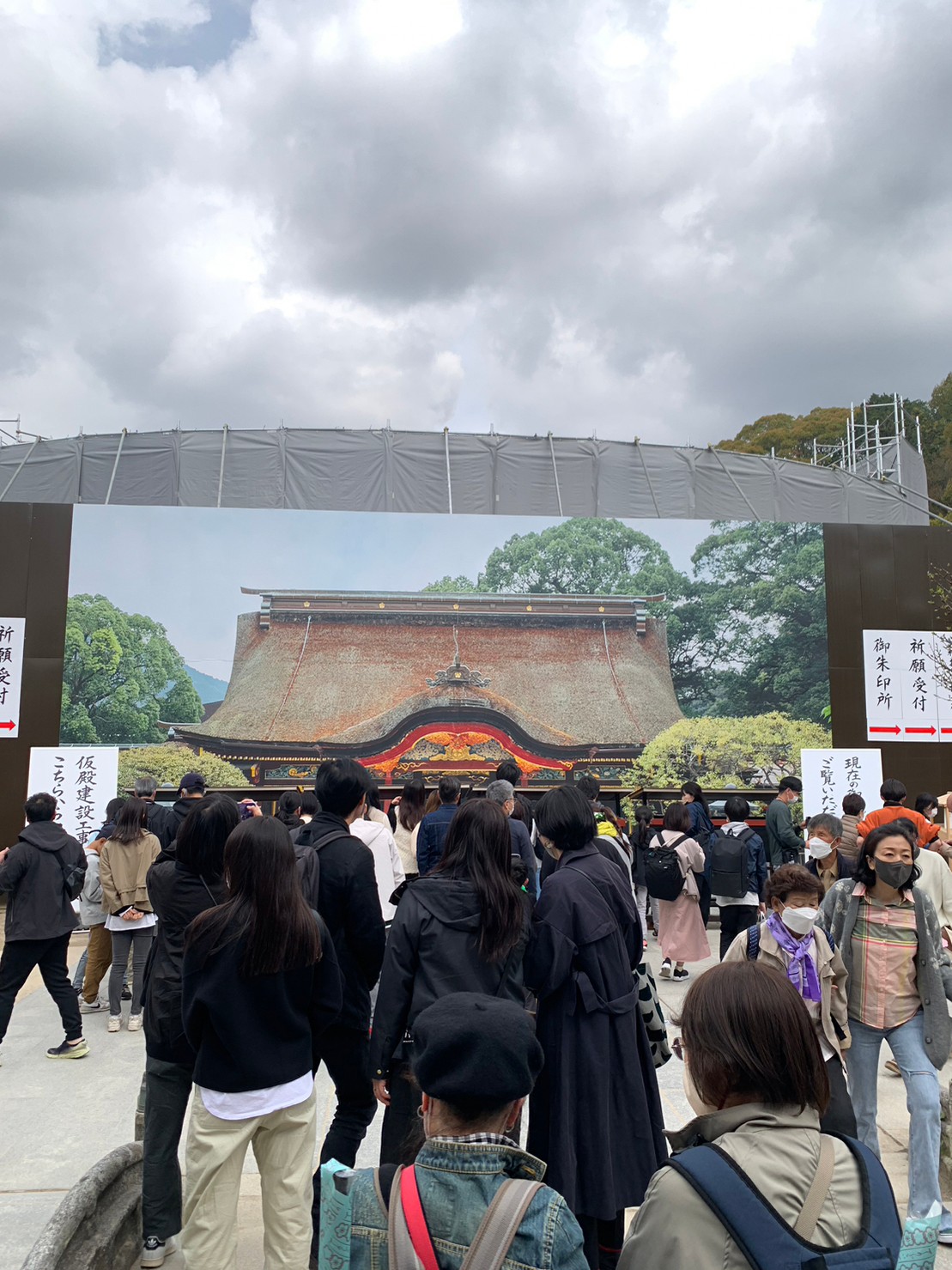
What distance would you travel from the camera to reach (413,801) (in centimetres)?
572

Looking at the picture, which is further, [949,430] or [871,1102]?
[949,430]

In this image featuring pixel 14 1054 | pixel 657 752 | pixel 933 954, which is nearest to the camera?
pixel 933 954

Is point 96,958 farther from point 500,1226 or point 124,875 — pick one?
point 500,1226

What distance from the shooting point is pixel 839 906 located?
10.9 feet

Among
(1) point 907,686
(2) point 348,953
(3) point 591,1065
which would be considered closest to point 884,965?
(3) point 591,1065

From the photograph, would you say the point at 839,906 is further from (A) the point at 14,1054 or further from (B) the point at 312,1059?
(A) the point at 14,1054

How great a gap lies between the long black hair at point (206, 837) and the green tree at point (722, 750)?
32.1 feet

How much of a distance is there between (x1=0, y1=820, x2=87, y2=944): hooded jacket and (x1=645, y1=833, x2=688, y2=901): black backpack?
373cm

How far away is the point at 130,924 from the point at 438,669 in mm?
7292

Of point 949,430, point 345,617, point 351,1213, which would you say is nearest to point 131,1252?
point 351,1213

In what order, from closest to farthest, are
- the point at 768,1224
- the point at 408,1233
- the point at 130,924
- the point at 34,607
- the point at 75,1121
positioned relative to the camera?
the point at 768,1224 → the point at 408,1233 → the point at 75,1121 → the point at 130,924 → the point at 34,607

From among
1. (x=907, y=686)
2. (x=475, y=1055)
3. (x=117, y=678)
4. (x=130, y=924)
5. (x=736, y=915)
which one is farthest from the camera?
(x=907, y=686)

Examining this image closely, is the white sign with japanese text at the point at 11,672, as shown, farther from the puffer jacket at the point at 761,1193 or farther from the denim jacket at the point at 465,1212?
the puffer jacket at the point at 761,1193

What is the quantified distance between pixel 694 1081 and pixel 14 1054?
499cm
